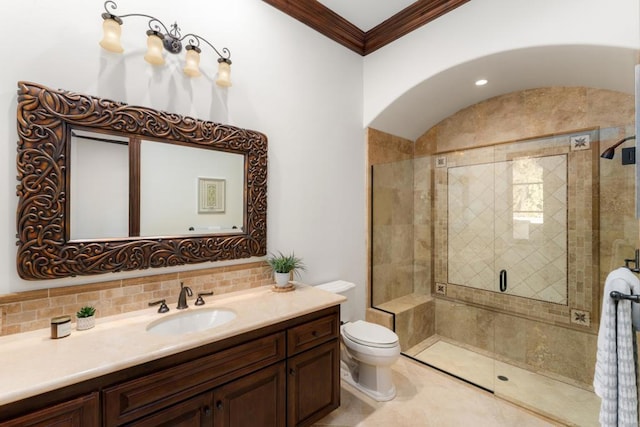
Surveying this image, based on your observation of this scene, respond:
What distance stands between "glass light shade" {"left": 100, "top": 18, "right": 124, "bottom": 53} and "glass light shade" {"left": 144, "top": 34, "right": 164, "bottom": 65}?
0.14 metres

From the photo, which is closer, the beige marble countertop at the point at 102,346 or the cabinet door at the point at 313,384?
the beige marble countertop at the point at 102,346

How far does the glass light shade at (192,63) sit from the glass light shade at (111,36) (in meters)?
0.34

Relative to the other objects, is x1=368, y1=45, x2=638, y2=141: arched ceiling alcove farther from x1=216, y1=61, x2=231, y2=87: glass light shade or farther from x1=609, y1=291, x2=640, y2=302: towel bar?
x1=216, y1=61, x2=231, y2=87: glass light shade

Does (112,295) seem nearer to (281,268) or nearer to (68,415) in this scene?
(68,415)

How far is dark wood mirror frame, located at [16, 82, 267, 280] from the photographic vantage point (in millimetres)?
1295

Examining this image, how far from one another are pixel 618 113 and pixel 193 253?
3.44m

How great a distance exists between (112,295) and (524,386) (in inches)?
121

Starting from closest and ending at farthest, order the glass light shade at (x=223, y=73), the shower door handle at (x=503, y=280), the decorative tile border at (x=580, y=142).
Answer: the glass light shade at (x=223, y=73), the decorative tile border at (x=580, y=142), the shower door handle at (x=503, y=280)

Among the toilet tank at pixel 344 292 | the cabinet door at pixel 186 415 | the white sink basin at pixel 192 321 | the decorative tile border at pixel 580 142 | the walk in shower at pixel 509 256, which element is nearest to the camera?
the cabinet door at pixel 186 415

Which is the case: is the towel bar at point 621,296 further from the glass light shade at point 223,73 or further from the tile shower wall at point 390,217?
the glass light shade at point 223,73

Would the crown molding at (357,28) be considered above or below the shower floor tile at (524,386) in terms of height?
above

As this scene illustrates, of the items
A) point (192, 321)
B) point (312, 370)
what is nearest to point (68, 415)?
point (192, 321)

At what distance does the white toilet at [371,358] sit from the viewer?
2072 mm

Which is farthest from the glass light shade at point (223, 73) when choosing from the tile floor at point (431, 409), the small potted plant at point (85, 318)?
the tile floor at point (431, 409)
